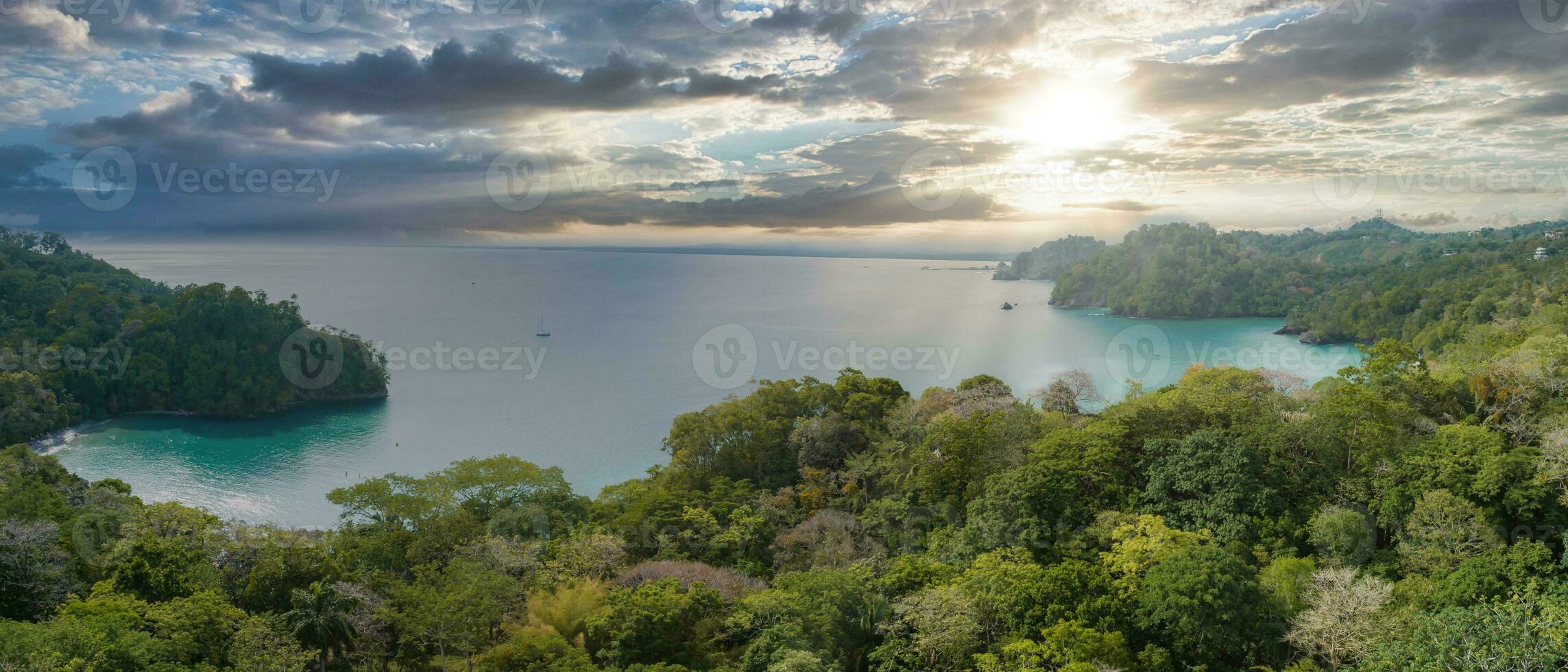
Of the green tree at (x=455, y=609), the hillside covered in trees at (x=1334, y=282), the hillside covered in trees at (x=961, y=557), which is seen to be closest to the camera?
the hillside covered in trees at (x=961, y=557)

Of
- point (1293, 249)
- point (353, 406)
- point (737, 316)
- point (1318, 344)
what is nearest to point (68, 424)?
point (353, 406)

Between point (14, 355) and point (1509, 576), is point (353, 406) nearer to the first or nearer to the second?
point (14, 355)

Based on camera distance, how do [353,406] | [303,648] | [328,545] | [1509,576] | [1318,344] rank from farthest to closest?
[1318,344]
[353,406]
[328,545]
[303,648]
[1509,576]

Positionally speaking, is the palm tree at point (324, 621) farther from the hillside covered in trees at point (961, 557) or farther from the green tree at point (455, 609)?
the green tree at point (455, 609)

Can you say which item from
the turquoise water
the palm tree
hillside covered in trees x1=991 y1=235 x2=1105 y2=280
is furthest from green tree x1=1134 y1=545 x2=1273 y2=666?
hillside covered in trees x1=991 y1=235 x2=1105 y2=280

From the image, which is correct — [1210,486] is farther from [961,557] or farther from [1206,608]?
[961,557]

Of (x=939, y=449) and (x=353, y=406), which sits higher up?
(x=939, y=449)

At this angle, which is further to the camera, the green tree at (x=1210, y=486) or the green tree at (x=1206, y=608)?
the green tree at (x=1210, y=486)

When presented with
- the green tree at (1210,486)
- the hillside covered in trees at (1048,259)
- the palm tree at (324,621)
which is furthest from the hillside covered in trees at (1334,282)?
the palm tree at (324,621)
